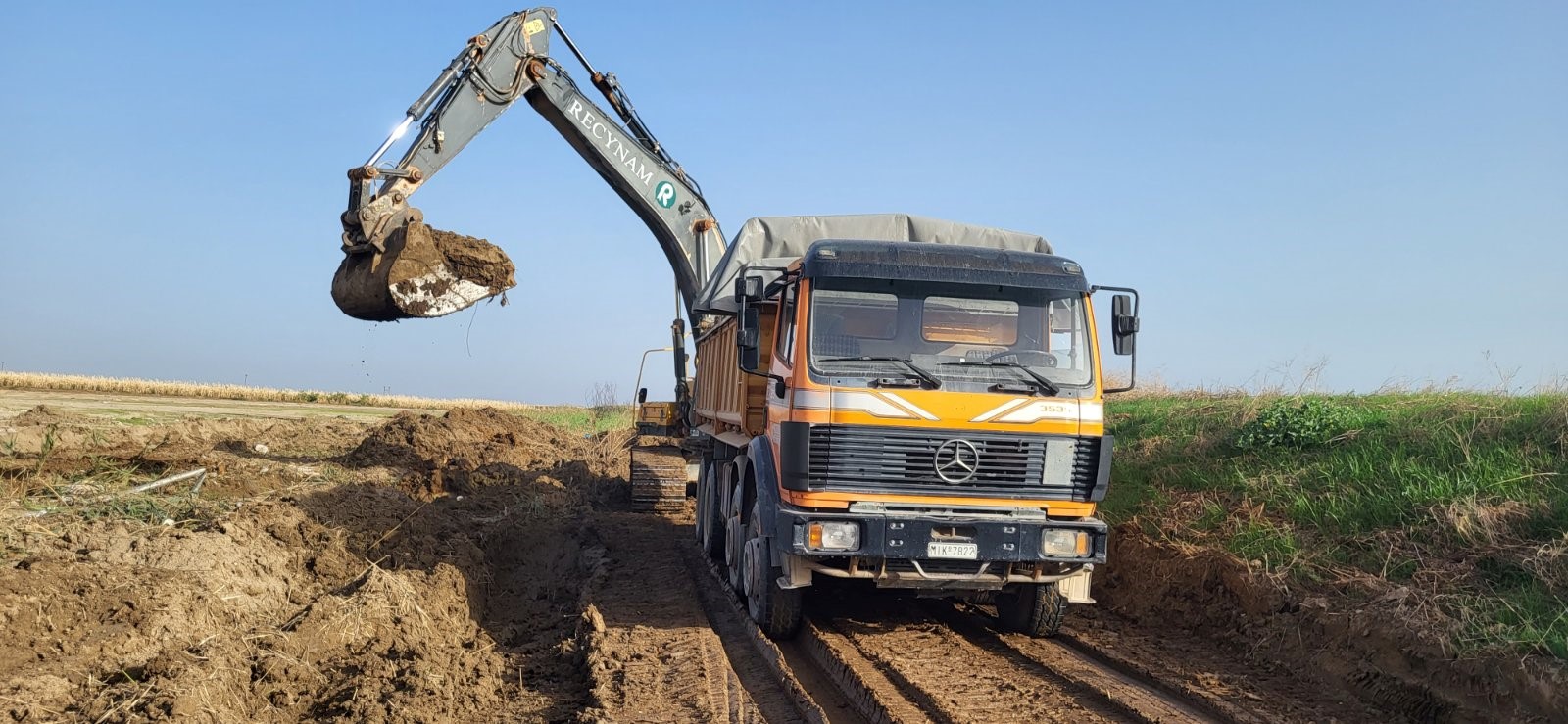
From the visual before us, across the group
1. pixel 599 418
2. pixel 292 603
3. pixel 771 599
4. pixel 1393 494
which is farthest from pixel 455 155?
pixel 599 418

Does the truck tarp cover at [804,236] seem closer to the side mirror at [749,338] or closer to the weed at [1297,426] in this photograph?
the side mirror at [749,338]

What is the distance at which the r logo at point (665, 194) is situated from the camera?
14.4 metres

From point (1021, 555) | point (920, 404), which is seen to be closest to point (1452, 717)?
point (1021, 555)

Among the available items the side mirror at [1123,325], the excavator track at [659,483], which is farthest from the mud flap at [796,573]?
the excavator track at [659,483]

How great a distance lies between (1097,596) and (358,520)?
24.4 ft

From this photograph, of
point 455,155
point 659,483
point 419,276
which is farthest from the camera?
point 659,483

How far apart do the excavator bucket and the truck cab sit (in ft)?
17.1

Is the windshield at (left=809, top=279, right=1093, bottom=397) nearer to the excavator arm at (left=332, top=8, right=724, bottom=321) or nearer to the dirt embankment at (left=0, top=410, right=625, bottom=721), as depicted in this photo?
the dirt embankment at (left=0, top=410, right=625, bottom=721)

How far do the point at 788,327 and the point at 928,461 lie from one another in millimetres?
1514

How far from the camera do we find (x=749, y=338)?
8.14m

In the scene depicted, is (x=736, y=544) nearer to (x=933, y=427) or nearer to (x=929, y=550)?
(x=929, y=550)

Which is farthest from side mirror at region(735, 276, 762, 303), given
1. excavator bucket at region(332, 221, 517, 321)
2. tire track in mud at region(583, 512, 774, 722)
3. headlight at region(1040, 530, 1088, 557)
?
excavator bucket at region(332, 221, 517, 321)

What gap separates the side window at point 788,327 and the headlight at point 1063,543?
2.18m

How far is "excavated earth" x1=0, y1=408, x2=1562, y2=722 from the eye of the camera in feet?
20.4
